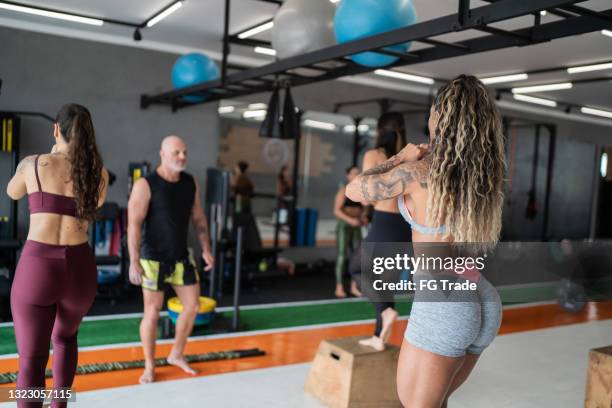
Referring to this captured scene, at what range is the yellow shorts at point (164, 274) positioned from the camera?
11.4 ft

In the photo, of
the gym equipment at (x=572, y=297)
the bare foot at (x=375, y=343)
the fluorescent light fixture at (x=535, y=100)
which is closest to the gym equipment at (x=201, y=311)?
the bare foot at (x=375, y=343)

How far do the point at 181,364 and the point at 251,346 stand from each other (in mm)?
756

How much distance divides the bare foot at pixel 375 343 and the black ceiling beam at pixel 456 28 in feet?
A: 5.77

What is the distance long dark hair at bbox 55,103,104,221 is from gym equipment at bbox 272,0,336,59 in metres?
1.86

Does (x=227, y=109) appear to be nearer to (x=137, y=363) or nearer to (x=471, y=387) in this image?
(x=137, y=363)

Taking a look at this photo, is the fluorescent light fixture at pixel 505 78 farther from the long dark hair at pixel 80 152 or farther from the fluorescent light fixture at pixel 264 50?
the long dark hair at pixel 80 152

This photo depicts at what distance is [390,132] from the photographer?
3.30 metres

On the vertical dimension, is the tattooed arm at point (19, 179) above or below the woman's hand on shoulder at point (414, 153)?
below

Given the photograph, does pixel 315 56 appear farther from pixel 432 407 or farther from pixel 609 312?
pixel 609 312

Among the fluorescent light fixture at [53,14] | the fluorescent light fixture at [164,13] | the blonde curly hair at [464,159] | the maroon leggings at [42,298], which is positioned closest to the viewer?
the blonde curly hair at [464,159]

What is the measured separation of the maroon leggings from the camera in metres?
2.35

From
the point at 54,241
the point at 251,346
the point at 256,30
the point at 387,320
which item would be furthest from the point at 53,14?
the point at 387,320

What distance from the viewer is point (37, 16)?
5.72 meters

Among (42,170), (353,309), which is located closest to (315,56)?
(42,170)
